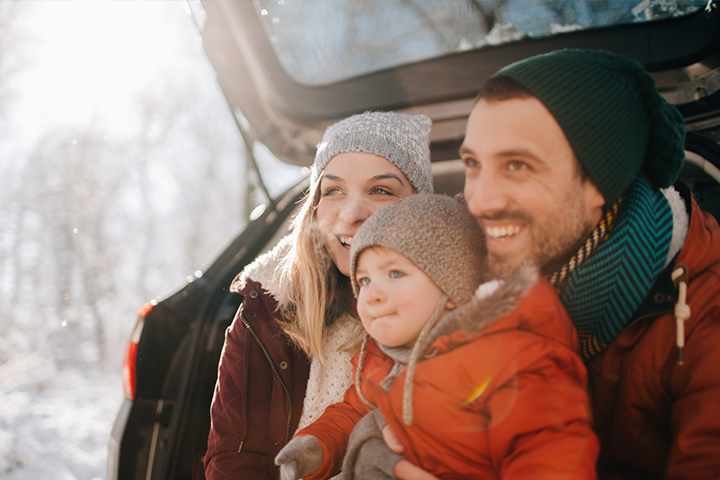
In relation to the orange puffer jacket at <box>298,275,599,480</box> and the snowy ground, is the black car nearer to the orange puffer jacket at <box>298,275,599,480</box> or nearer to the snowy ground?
the orange puffer jacket at <box>298,275,599,480</box>

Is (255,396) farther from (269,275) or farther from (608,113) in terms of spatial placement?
(608,113)

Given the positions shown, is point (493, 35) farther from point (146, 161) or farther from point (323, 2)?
point (146, 161)

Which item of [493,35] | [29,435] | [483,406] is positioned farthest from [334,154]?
[29,435]

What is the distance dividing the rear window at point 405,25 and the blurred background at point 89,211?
2.00 metres

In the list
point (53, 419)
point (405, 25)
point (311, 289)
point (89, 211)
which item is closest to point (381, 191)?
point (311, 289)

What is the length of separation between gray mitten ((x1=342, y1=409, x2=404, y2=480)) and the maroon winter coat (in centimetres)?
47

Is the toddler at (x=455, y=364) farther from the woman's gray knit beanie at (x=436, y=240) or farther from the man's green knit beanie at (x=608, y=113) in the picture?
the man's green knit beanie at (x=608, y=113)

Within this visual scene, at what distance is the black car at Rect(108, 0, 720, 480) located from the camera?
1.48 m

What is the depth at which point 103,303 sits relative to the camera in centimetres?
616

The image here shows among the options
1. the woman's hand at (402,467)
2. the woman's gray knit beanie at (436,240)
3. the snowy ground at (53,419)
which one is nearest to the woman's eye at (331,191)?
the woman's gray knit beanie at (436,240)

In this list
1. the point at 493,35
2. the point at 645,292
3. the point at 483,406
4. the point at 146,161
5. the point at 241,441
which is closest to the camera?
the point at 483,406

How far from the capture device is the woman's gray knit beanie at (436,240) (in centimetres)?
98

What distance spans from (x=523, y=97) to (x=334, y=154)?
28.9 inches

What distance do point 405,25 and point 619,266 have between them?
1.42m
